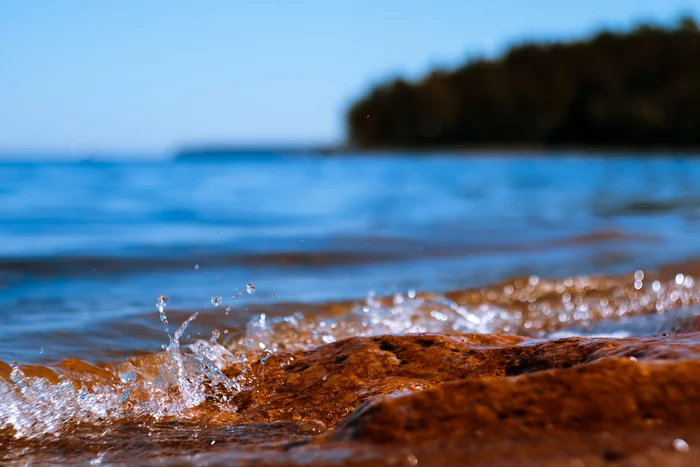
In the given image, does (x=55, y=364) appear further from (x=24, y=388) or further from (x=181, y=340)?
(x=181, y=340)

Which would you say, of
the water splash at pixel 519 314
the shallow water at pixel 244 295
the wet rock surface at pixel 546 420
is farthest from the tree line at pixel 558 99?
the wet rock surface at pixel 546 420

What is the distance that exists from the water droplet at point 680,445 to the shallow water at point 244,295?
1.66 feet

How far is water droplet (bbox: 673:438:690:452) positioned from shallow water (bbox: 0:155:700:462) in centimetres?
51

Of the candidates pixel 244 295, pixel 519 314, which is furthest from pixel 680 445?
pixel 244 295

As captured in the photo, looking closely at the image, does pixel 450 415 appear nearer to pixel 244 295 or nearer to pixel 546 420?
pixel 546 420

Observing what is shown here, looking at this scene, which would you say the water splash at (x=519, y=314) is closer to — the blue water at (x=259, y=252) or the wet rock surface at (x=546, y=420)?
the blue water at (x=259, y=252)

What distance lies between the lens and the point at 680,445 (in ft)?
4.98

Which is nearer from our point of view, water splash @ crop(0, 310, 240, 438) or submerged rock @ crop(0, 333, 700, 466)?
submerged rock @ crop(0, 333, 700, 466)

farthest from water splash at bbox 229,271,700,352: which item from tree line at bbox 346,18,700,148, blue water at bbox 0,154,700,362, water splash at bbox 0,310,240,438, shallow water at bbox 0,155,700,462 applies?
tree line at bbox 346,18,700,148

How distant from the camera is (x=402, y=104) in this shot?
80.4m

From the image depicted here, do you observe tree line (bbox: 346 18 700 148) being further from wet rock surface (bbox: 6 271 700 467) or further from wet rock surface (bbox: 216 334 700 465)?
wet rock surface (bbox: 216 334 700 465)

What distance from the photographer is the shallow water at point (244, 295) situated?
8.78 feet

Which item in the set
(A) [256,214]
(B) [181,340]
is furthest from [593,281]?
(A) [256,214]

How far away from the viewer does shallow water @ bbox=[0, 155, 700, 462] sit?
268 centimetres
